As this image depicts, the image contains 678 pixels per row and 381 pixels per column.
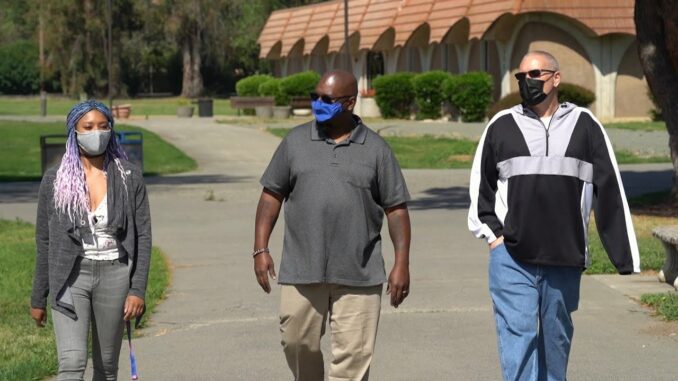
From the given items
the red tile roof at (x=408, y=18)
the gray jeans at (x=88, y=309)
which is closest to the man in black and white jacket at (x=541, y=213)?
the gray jeans at (x=88, y=309)

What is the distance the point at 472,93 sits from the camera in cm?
4469

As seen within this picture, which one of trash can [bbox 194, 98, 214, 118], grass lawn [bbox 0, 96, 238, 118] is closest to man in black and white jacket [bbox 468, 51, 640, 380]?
trash can [bbox 194, 98, 214, 118]

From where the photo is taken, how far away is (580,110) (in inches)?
252

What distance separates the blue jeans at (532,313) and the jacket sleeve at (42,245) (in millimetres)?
2159

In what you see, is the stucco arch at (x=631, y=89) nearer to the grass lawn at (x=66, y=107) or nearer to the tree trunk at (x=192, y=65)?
the grass lawn at (x=66, y=107)

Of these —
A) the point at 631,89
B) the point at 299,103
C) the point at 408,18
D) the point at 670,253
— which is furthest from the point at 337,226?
the point at 299,103

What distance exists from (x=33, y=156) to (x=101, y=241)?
26379mm

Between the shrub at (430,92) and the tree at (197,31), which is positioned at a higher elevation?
the tree at (197,31)

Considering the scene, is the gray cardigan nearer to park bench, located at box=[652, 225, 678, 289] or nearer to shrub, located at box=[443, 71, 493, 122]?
park bench, located at box=[652, 225, 678, 289]

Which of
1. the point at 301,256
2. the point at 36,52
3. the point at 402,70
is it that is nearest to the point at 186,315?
the point at 301,256

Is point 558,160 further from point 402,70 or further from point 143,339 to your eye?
point 402,70

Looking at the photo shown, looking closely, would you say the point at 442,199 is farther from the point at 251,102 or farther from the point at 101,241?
the point at 251,102

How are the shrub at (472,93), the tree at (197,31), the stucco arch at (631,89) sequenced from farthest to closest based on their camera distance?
the tree at (197,31) < the shrub at (472,93) < the stucco arch at (631,89)

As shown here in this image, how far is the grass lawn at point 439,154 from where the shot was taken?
2789 cm
